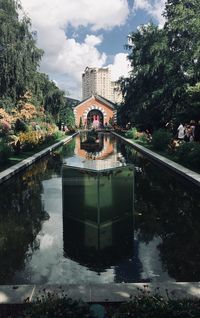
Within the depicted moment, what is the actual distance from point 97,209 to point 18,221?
7.34 feet

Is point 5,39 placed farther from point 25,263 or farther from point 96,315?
point 96,315

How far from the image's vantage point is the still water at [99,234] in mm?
5953

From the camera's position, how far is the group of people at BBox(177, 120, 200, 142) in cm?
2477

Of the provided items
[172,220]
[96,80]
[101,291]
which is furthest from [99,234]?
[96,80]

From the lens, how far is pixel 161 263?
6.33 metres

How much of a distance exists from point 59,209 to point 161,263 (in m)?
4.21

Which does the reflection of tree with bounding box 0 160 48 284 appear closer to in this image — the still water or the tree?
the still water

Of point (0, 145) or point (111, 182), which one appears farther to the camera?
point (0, 145)

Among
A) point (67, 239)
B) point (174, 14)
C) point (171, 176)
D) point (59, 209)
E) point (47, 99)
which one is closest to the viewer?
point (67, 239)

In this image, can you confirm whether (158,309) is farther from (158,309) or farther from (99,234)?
(99,234)

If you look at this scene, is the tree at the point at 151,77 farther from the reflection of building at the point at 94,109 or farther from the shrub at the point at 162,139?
the reflection of building at the point at 94,109

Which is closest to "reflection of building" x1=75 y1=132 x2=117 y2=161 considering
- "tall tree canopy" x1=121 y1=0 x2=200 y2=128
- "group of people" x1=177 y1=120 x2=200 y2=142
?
"group of people" x1=177 y1=120 x2=200 y2=142

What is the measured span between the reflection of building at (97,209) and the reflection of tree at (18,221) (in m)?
0.78

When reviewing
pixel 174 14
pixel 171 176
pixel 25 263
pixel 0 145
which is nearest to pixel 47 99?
pixel 174 14
